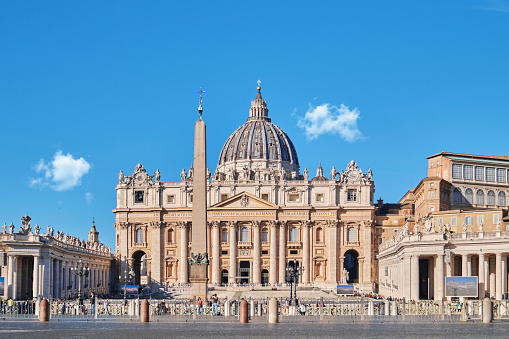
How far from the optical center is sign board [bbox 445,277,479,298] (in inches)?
2254

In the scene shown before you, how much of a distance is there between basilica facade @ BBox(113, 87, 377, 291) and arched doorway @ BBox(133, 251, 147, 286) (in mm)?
1132

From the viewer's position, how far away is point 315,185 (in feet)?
378

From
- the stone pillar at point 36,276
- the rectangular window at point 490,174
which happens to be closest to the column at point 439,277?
the rectangular window at point 490,174

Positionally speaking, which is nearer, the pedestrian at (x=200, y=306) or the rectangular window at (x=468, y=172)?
the pedestrian at (x=200, y=306)

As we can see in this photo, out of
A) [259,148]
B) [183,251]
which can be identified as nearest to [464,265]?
[183,251]

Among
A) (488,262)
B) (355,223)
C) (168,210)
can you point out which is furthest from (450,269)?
(168,210)

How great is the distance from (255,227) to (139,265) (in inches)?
716

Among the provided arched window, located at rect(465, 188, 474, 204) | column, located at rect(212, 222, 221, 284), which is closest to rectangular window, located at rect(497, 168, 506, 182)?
arched window, located at rect(465, 188, 474, 204)

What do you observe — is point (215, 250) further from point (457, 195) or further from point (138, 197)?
point (457, 195)

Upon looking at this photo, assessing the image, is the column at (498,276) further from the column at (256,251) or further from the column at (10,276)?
the column at (256,251)

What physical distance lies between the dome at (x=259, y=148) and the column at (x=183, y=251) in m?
34.3

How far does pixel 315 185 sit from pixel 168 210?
1909 centimetres

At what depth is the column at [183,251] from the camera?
114m

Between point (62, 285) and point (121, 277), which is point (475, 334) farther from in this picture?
point (121, 277)
